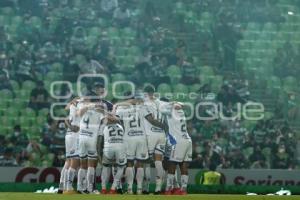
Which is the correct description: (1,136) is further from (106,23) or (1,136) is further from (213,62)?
(213,62)

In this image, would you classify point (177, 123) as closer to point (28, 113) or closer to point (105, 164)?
point (105, 164)

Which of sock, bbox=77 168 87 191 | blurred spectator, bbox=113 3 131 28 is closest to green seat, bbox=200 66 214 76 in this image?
blurred spectator, bbox=113 3 131 28

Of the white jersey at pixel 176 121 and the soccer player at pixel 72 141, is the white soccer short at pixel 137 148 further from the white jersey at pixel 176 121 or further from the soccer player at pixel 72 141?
the soccer player at pixel 72 141

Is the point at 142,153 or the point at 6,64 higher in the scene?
the point at 6,64

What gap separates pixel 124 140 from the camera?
1942cm

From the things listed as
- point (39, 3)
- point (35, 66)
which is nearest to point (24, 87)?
point (35, 66)

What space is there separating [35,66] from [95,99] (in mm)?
5498

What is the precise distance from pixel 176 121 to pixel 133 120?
0.97 meters

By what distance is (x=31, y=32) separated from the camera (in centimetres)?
2497

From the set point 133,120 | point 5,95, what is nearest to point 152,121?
point 133,120

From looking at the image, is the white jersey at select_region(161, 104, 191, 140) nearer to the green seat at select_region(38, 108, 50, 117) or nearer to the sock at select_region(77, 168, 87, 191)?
the sock at select_region(77, 168, 87, 191)

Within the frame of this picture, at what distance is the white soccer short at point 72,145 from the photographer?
19.2 metres

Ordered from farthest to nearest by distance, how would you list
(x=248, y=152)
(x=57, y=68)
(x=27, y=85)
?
1. (x=57, y=68)
2. (x=248, y=152)
3. (x=27, y=85)

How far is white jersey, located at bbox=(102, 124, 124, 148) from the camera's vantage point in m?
19.0
